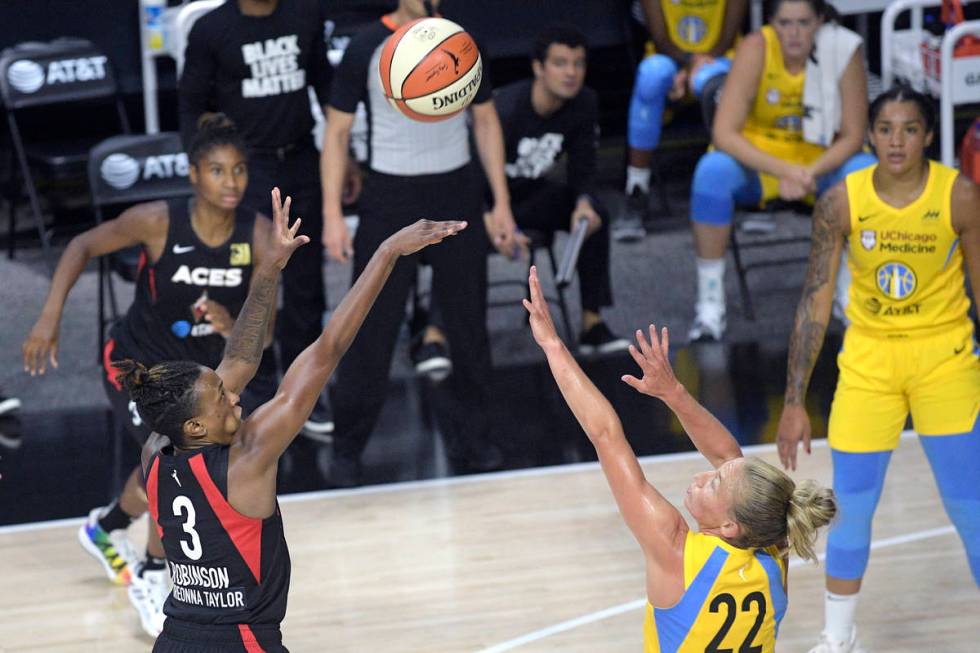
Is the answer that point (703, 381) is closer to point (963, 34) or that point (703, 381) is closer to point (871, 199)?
point (963, 34)

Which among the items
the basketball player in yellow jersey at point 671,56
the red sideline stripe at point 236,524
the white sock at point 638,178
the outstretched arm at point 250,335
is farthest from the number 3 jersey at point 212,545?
the white sock at point 638,178

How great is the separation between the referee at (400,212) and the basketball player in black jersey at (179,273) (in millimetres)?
787

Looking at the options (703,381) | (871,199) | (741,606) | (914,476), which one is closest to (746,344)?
(703,381)

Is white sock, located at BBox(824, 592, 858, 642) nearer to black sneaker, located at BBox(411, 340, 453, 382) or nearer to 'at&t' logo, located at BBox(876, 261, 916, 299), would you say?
'at&t' logo, located at BBox(876, 261, 916, 299)

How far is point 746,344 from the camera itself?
26.6ft

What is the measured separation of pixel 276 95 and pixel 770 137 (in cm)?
251

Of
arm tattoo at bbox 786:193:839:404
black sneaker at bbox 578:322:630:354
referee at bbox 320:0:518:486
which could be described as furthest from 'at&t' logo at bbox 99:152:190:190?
arm tattoo at bbox 786:193:839:404

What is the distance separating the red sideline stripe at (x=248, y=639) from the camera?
400cm

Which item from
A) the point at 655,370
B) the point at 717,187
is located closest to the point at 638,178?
the point at 717,187

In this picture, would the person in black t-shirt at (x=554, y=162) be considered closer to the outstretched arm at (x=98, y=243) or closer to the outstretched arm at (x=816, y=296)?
the outstretched arm at (x=98, y=243)

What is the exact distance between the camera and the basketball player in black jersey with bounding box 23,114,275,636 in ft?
18.7

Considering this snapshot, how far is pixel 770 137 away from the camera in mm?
7969

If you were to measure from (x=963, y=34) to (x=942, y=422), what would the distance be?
140 inches

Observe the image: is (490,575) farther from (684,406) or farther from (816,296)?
(684,406)
